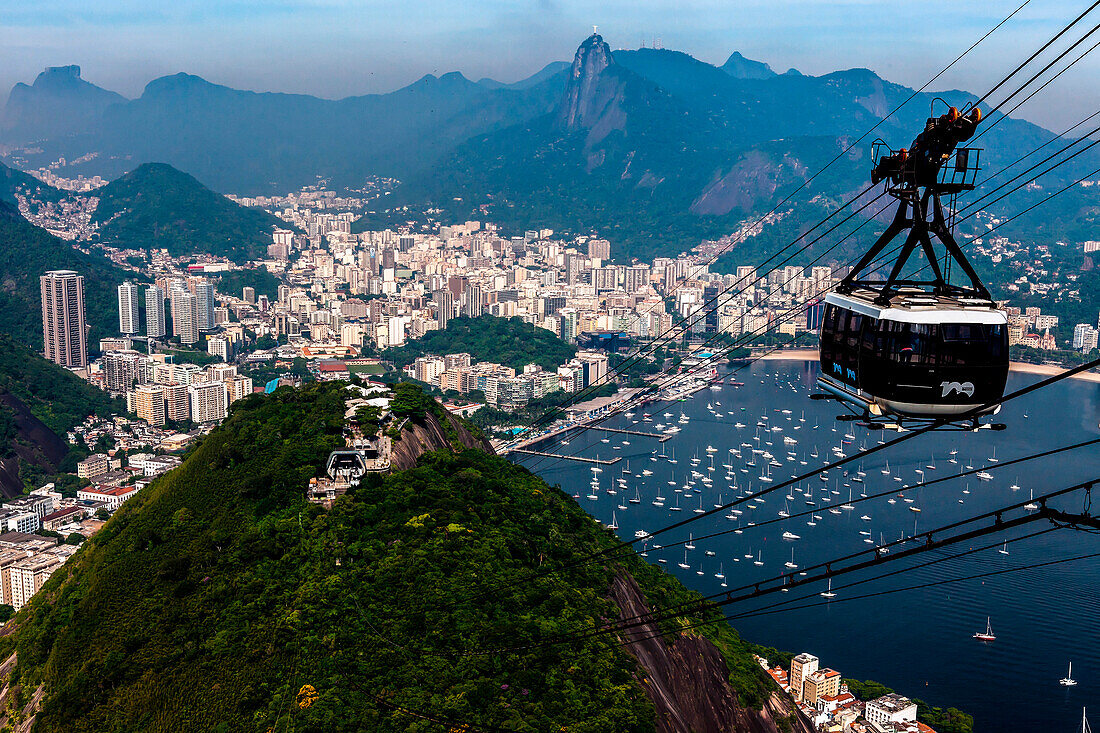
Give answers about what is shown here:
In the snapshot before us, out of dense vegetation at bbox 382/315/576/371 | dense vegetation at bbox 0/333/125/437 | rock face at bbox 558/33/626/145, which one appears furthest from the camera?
rock face at bbox 558/33/626/145

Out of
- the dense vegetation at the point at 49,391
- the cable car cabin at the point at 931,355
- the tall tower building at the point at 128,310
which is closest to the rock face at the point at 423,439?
the cable car cabin at the point at 931,355

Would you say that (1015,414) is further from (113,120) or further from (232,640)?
(113,120)

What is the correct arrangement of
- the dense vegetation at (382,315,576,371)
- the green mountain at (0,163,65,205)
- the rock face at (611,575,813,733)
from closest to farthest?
1. the rock face at (611,575,813,733)
2. the dense vegetation at (382,315,576,371)
3. the green mountain at (0,163,65,205)

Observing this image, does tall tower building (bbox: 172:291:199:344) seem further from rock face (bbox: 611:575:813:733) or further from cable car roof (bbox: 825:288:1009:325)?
cable car roof (bbox: 825:288:1009:325)

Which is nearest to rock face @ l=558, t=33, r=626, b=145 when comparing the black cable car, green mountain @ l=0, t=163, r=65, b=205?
green mountain @ l=0, t=163, r=65, b=205

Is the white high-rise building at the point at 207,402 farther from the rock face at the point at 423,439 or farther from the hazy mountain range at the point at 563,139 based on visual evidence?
the hazy mountain range at the point at 563,139

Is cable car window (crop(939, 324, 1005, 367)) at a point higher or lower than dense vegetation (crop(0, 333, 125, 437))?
higher
